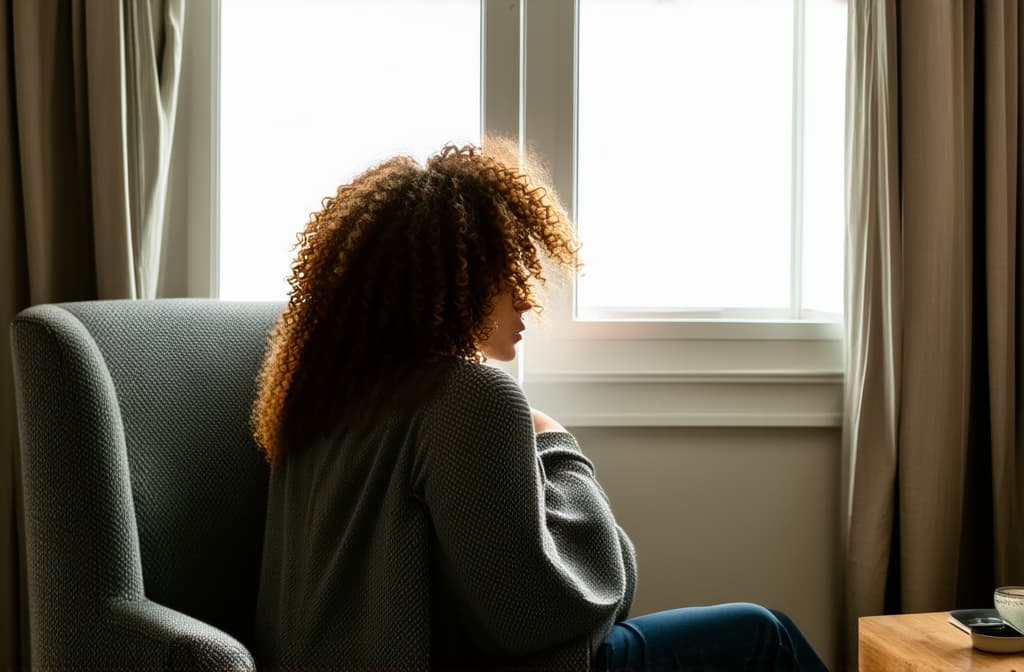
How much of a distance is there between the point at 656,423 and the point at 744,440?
0.67 ft

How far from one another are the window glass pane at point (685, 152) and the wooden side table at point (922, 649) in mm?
825

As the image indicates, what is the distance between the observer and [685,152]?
7.04ft

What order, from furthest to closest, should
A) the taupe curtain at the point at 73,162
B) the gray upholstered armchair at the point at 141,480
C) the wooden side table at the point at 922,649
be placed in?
1. the taupe curtain at the point at 73,162
2. the wooden side table at the point at 922,649
3. the gray upholstered armchair at the point at 141,480

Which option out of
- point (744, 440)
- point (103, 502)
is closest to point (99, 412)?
point (103, 502)

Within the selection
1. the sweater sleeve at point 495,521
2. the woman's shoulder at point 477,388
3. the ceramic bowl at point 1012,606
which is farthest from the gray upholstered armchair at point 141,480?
the ceramic bowl at point 1012,606

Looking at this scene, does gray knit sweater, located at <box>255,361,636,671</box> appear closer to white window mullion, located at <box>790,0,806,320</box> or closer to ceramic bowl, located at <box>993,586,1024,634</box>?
ceramic bowl, located at <box>993,586,1024,634</box>

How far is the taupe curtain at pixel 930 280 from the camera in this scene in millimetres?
1909

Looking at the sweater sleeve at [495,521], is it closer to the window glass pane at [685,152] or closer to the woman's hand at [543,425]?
the woman's hand at [543,425]

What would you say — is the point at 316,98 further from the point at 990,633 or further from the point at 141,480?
the point at 990,633

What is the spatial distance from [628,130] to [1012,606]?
1196mm

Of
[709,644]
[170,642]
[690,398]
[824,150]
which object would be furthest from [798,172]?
[170,642]

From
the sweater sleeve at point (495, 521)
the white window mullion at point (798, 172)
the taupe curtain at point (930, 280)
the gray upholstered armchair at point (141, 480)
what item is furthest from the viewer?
the white window mullion at point (798, 172)

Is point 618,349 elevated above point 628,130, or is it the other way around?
point 628,130

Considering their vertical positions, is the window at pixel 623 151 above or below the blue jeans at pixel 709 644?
above
